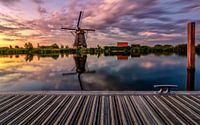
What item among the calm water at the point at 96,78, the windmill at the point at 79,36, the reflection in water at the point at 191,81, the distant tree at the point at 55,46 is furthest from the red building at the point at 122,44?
the reflection in water at the point at 191,81

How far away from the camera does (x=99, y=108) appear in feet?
16.3

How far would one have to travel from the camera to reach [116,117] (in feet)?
14.2

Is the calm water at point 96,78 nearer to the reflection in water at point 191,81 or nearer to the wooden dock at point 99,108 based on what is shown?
the reflection in water at point 191,81

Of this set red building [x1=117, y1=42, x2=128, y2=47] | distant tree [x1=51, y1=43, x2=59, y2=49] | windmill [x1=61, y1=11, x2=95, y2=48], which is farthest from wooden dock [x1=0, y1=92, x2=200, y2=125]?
distant tree [x1=51, y1=43, x2=59, y2=49]

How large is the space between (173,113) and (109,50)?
89836 mm

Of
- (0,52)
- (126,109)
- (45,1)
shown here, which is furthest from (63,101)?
(0,52)

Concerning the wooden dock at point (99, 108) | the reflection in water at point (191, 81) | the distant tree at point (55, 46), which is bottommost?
the reflection in water at point (191, 81)

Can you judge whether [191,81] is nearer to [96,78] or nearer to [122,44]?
[96,78]

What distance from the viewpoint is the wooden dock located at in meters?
4.16

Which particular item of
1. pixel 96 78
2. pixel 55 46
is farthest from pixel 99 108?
pixel 55 46

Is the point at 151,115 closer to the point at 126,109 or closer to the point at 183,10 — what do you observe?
the point at 126,109

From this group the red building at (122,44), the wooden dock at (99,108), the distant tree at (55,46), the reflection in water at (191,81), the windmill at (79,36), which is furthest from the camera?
the distant tree at (55,46)

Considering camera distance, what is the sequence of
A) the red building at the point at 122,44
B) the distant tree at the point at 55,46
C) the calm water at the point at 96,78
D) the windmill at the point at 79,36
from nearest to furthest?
the calm water at the point at 96,78, the windmill at the point at 79,36, the red building at the point at 122,44, the distant tree at the point at 55,46

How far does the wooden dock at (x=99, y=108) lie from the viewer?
164 inches
